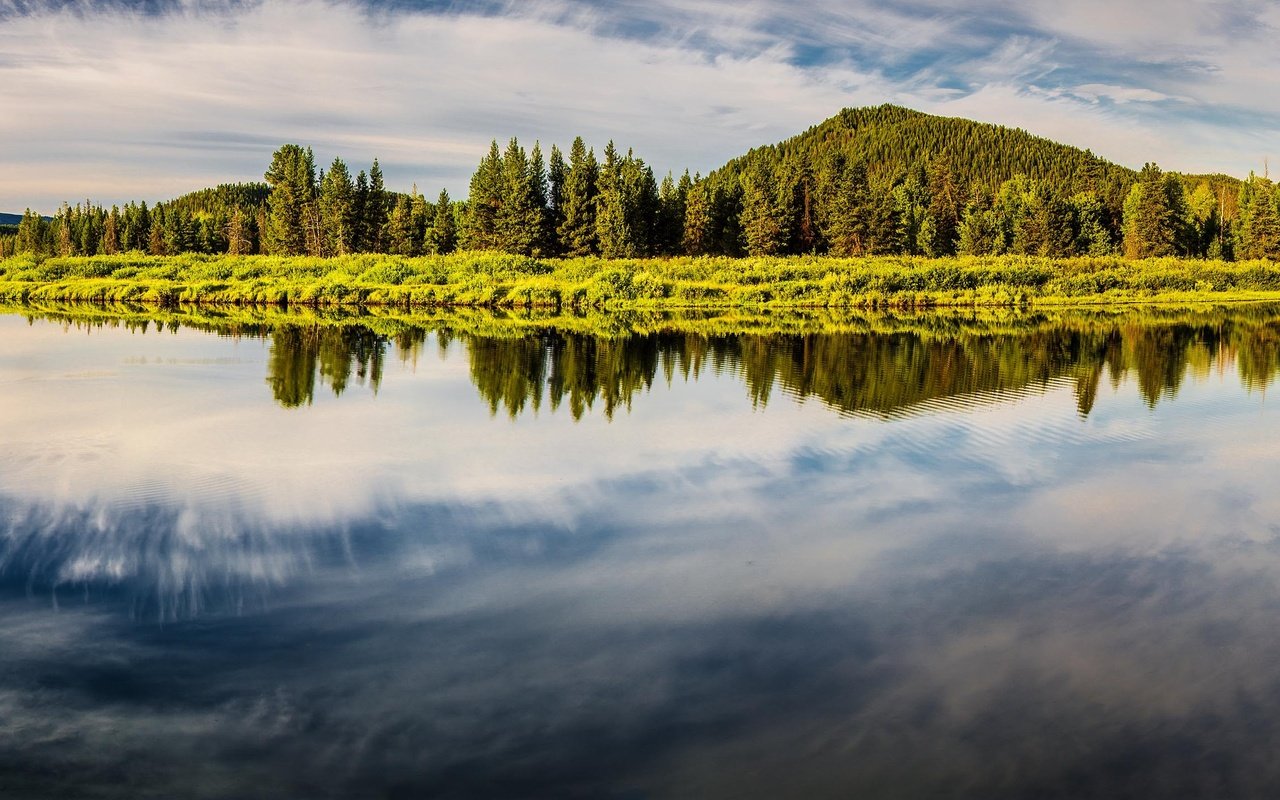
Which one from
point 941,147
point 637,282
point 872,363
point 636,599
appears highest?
point 941,147

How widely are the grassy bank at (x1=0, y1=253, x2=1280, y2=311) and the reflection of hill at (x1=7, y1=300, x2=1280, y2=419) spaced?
26.7ft

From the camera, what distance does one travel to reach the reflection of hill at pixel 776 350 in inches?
786

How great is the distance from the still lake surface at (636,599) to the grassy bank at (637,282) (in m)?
33.7

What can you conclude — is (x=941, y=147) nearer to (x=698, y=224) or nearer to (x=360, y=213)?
(x=698, y=224)

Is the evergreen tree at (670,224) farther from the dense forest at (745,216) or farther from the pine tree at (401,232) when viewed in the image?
the pine tree at (401,232)

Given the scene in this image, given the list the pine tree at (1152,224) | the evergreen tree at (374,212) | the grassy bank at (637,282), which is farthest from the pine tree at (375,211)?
the pine tree at (1152,224)

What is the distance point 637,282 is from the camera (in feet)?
171

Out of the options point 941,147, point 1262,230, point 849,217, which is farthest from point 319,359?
point 941,147

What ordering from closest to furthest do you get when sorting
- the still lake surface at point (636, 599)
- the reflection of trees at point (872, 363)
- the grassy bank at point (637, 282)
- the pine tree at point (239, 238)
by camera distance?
the still lake surface at point (636, 599) → the reflection of trees at point (872, 363) → the grassy bank at point (637, 282) → the pine tree at point (239, 238)

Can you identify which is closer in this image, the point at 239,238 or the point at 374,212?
the point at 374,212

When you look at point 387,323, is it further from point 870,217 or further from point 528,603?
point 870,217

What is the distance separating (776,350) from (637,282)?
25175 millimetres

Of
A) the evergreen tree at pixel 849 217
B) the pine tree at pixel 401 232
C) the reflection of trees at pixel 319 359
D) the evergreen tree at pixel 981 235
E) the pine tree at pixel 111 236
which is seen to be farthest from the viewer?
the pine tree at pixel 111 236

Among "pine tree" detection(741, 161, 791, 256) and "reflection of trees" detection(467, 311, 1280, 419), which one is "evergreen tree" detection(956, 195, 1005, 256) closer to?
"pine tree" detection(741, 161, 791, 256)
